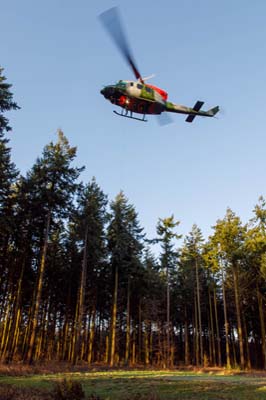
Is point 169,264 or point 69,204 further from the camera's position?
point 169,264

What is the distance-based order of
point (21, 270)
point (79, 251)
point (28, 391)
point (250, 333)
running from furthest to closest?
1. point (250, 333)
2. point (79, 251)
3. point (21, 270)
4. point (28, 391)

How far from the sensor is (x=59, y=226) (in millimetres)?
26234

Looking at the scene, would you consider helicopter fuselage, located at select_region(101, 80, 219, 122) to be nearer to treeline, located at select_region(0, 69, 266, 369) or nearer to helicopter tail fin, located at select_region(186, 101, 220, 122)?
helicopter tail fin, located at select_region(186, 101, 220, 122)

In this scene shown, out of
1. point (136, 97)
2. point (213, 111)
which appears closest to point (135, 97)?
point (136, 97)

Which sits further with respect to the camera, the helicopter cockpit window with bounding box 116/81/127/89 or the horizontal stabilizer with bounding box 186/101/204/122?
the horizontal stabilizer with bounding box 186/101/204/122

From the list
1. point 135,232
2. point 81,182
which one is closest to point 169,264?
point 135,232

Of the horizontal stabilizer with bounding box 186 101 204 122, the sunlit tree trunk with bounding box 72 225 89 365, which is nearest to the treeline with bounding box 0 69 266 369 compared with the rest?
the sunlit tree trunk with bounding box 72 225 89 365

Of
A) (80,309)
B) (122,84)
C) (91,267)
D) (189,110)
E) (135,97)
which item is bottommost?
(80,309)

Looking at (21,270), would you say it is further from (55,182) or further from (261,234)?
(261,234)

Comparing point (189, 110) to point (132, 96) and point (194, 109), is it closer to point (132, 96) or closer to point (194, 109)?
point (194, 109)

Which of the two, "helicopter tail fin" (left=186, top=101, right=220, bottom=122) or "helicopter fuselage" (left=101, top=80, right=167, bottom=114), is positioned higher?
"helicopter tail fin" (left=186, top=101, right=220, bottom=122)

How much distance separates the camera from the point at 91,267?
1393 inches

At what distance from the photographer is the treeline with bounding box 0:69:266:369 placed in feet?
85.0

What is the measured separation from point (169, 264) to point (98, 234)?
9.91 m
